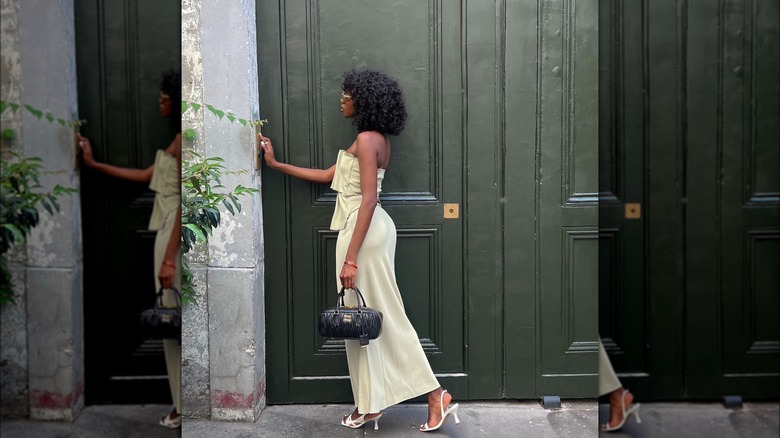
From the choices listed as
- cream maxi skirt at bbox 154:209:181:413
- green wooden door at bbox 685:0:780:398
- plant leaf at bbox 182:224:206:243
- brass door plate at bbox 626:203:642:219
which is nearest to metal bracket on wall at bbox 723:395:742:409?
green wooden door at bbox 685:0:780:398

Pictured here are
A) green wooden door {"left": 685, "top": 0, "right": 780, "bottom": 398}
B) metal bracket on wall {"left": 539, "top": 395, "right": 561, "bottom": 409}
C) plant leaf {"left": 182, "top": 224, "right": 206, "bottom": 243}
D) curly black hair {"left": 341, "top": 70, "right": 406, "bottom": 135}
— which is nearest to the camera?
green wooden door {"left": 685, "top": 0, "right": 780, "bottom": 398}

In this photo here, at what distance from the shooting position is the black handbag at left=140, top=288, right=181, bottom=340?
25.0 inches

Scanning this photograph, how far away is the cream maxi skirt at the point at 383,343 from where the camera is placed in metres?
2.49

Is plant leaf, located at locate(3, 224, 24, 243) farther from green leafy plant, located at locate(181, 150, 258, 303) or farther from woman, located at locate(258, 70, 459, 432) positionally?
woman, located at locate(258, 70, 459, 432)

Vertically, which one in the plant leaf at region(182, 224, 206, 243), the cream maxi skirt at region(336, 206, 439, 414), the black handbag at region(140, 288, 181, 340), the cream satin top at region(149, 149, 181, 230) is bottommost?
the cream maxi skirt at region(336, 206, 439, 414)

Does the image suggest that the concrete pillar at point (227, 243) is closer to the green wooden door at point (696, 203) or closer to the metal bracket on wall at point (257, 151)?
the metal bracket on wall at point (257, 151)

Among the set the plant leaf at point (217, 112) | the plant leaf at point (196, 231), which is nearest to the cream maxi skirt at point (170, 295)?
the plant leaf at point (196, 231)

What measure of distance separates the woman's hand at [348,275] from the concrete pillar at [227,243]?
0.41 meters

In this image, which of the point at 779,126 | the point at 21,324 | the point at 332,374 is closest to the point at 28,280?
the point at 21,324

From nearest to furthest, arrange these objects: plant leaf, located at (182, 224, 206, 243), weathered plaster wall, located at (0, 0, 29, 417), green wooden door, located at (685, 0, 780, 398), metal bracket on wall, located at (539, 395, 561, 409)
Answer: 1. weathered plaster wall, located at (0, 0, 29, 417)
2. green wooden door, located at (685, 0, 780, 398)
3. plant leaf, located at (182, 224, 206, 243)
4. metal bracket on wall, located at (539, 395, 561, 409)

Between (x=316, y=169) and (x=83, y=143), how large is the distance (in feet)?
A: 6.49

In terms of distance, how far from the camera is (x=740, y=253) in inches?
29.1

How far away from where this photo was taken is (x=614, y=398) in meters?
0.77

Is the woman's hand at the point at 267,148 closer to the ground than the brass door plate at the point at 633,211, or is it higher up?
higher up
